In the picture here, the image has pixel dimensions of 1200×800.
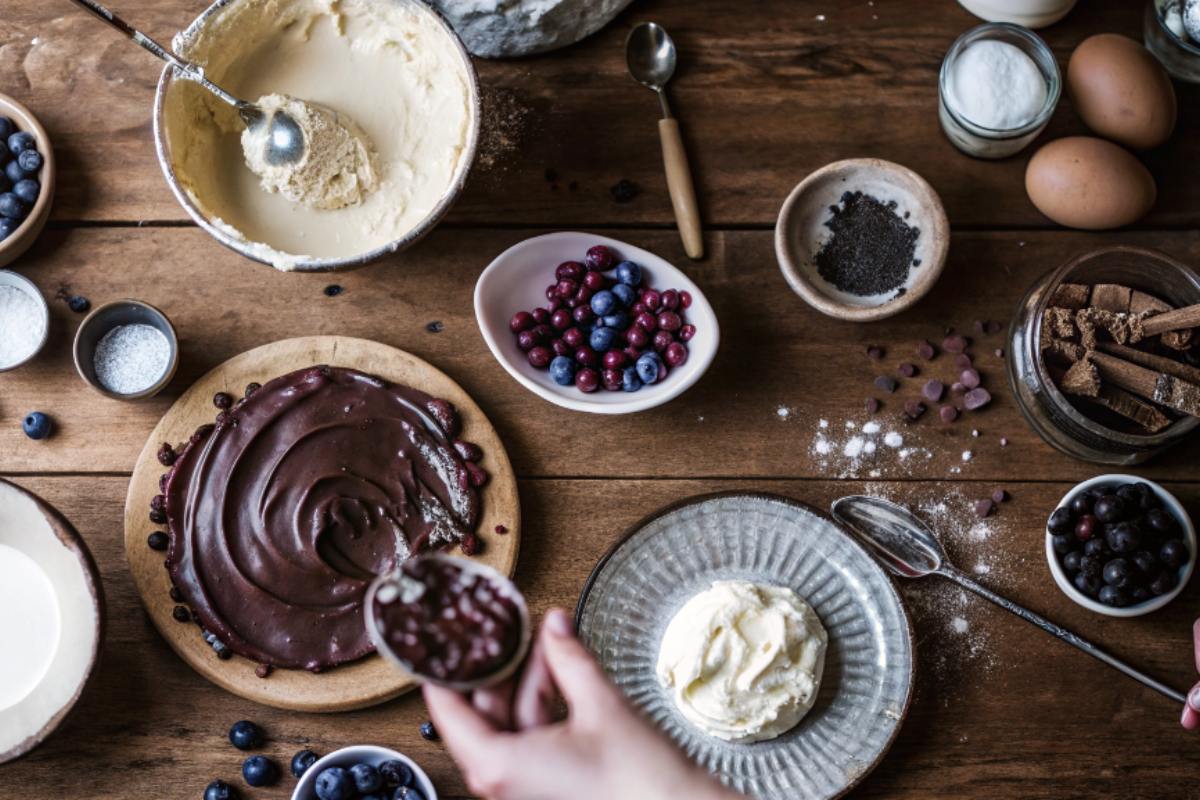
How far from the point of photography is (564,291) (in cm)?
190

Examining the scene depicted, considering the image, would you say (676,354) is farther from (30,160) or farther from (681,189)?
(30,160)

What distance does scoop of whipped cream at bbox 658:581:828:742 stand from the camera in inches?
68.3

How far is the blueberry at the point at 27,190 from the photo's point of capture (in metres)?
1.90

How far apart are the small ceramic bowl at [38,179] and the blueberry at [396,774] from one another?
3.69ft

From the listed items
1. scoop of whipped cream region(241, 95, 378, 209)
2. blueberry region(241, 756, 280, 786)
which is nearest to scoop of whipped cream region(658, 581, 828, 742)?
blueberry region(241, 756, 280, 786)

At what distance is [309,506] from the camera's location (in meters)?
1.84

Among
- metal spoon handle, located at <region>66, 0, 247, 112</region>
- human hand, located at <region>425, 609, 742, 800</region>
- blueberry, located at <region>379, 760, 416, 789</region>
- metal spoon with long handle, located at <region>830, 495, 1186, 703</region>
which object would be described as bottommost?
blueberry, located at <region>379, 760, 416, 789</region>

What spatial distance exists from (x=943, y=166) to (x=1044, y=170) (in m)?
0.18

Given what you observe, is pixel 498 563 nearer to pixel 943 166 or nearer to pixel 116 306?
pixel 116 306

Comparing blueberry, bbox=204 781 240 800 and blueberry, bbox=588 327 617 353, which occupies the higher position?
blueberry, bbox=588 327 617 353

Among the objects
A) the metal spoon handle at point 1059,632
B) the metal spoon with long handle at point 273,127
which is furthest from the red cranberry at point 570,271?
the metal spoon handle at point 1059,632

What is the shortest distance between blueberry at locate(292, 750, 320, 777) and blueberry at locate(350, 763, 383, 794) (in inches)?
4.5

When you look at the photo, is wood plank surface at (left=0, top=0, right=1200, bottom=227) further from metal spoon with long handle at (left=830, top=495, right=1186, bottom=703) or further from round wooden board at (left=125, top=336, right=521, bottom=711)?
metal spoon with long handle at (left=830, top=495, right=1186, bottom=703)

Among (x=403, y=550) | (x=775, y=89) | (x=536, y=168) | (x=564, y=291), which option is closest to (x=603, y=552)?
(x=403, y=550)
